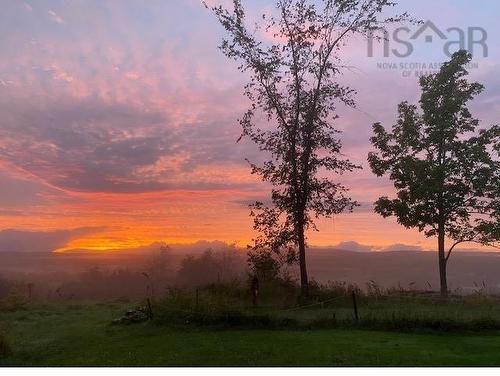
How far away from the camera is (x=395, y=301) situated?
29.0 meters

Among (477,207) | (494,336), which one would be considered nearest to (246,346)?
(494,336)

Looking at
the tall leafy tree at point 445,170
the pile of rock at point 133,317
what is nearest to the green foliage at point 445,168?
the tall leafy tree at point 445,170

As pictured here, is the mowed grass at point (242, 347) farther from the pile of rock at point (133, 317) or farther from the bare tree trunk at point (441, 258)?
the bare tree trunk at point (441, 258)

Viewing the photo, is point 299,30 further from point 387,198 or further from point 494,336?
point 494,336

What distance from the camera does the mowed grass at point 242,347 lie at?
50.2ft

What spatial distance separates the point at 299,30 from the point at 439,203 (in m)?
14.6

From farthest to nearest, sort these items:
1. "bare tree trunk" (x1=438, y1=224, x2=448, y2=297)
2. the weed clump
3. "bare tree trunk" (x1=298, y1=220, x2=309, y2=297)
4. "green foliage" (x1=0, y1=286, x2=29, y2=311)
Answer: "green foliage" (x1=0, y1=286, x2=29, y2=311)
"bare tree trunk" (x1=438, y1=224, x2=448, y2=297)
"bare tree trunk" (x1=298, y1=220, x2=309, y2=297)
the weed clump

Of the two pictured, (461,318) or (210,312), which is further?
(210,312)

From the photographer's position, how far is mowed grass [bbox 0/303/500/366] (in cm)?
1529

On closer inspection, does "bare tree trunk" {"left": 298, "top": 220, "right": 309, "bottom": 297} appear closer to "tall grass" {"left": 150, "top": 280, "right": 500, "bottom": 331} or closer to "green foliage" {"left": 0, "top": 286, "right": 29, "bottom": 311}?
"tall grass" {"left": 150, "top": 280, "right": 500, "bottom": 331}

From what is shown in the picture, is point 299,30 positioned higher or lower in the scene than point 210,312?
higher

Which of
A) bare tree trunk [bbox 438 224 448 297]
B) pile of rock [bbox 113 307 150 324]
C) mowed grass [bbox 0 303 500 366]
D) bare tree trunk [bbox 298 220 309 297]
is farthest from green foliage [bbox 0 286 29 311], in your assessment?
bare tree trunk [bbox 438 224 448 297]

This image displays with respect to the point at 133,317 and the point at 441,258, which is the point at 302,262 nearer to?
the point at 441,258

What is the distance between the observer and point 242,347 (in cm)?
1745
